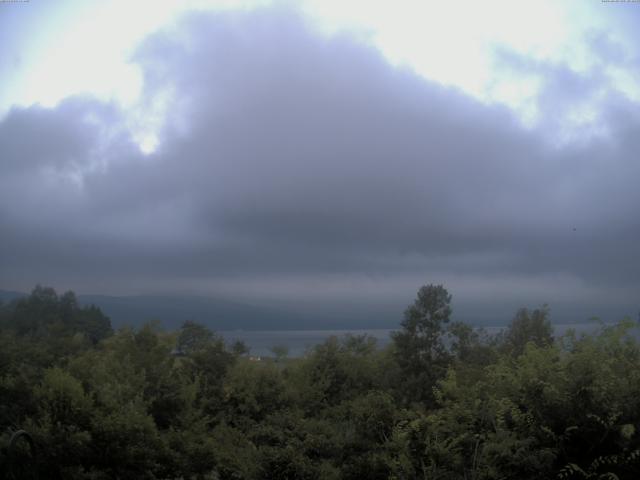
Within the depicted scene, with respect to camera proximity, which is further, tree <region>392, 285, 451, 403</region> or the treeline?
tree <region>392, 285, 451, 403</region>

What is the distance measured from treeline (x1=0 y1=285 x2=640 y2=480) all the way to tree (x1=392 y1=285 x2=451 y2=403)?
41.2 inches

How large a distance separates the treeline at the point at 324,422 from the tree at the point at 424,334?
1.05 meters

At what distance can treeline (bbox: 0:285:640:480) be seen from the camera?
6.51 metres

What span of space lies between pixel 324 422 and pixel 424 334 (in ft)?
17.7

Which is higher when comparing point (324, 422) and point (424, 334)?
point (424, 334)

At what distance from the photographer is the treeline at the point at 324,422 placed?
21.4 ft

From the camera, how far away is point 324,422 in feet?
27.2

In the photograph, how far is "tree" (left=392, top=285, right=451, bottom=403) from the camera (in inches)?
504

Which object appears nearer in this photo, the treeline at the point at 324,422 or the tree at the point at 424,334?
the treeline at the point at 324,422

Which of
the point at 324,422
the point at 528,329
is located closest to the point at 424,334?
the point at 528,329

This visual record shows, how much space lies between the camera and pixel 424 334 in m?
13.1

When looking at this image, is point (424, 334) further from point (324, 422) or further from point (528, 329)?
point (324, 422)

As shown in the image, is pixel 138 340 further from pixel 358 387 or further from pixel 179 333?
pixel 358 387

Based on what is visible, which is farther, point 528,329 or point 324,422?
point 528,329
